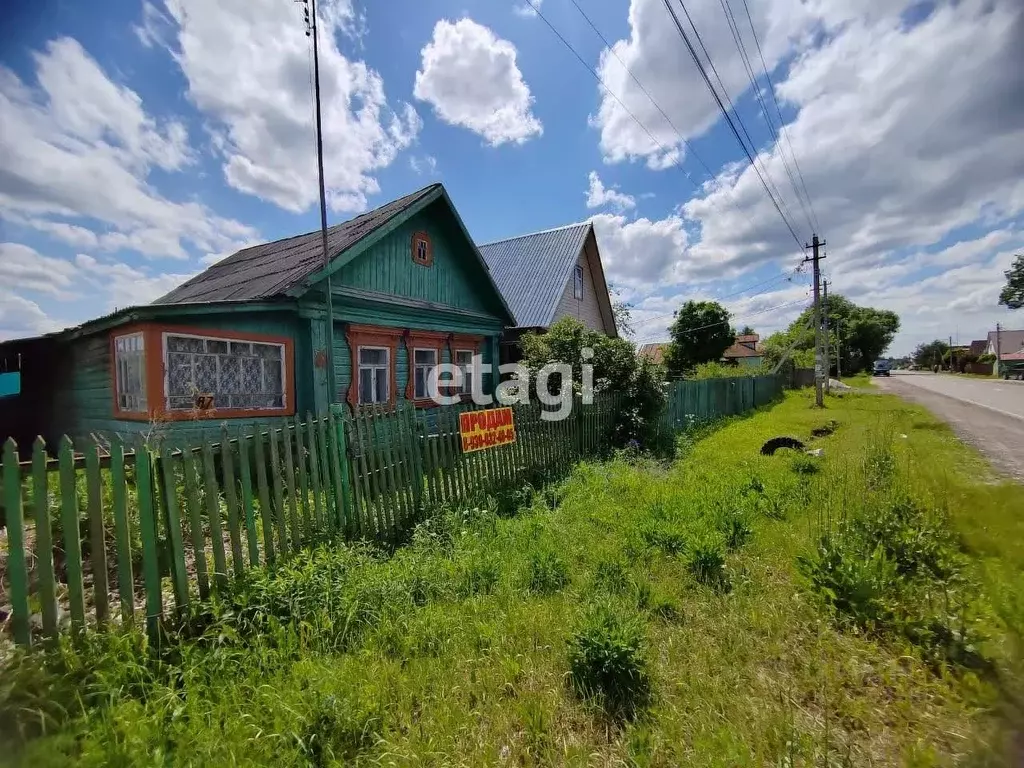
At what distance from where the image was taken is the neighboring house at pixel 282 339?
6.78m

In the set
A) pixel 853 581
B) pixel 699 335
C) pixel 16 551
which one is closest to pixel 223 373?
pixel 16 551

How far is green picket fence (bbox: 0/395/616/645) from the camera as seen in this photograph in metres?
2.43

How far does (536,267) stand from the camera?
17859 millimetres

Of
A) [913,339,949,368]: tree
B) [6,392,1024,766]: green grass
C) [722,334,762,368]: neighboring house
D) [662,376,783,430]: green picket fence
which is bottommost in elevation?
[6,392,1024,766]: green grass

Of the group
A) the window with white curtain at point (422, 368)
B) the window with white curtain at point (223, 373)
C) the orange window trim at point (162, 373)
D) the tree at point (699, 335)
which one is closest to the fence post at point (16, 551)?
the orange window trim at point (162, 373)

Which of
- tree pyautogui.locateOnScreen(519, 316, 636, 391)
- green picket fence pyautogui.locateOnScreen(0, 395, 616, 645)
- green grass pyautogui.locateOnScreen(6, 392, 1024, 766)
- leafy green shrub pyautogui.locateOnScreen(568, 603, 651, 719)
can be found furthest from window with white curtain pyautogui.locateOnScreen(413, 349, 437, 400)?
leafy green shrub pyautogui.locateOnScreen(568, 603, 651, 719)

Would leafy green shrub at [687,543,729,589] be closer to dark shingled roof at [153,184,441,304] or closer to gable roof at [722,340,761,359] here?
dark shingled roof at [153,184,441,304]

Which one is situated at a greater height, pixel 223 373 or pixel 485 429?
pixel 223 373

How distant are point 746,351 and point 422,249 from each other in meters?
55.8

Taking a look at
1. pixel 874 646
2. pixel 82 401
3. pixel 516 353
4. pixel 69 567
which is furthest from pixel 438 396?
pixel 874 646

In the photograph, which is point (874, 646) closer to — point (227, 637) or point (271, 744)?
point (271, 744)

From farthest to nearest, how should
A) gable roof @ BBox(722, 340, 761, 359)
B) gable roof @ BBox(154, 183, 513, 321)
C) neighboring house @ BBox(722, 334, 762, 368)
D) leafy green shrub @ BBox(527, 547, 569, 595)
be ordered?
gable roof @ BBox(722, 340, 761, 359) < neighboring house @ BBox(722, 334, 762, 368) < gable roof @ BBox(154, 183, 513, 321) < leafy green shrub @ BBox(527, 547, 569, 595)

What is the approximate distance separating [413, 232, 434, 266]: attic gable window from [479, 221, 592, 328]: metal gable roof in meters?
4.32

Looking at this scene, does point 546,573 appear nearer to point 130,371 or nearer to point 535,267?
point 130,371
